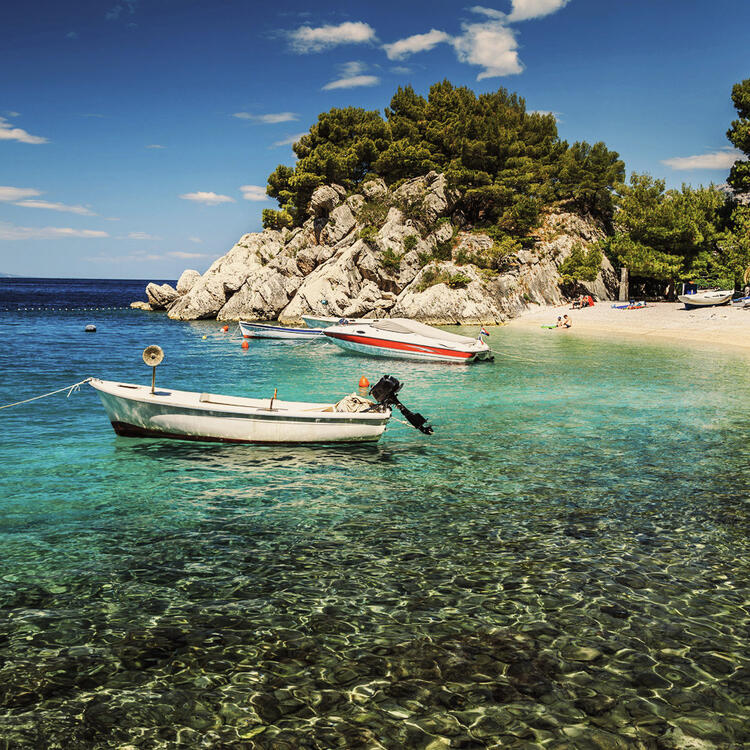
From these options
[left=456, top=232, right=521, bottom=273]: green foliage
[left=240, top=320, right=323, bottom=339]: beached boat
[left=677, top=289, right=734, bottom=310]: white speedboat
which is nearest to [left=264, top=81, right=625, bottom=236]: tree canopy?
[left=456, top=232, right=521, bottom=273]: green foliage

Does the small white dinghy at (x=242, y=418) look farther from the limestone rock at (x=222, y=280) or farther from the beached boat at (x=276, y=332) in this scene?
the limestone rock at (x=222, y=280)

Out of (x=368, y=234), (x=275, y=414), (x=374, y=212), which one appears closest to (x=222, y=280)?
(x=368, y=234)

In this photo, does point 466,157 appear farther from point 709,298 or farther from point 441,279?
point 709,298

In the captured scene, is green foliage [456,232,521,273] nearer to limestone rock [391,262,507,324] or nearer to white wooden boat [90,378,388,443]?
Result: limestone rock [391,262,507,324]

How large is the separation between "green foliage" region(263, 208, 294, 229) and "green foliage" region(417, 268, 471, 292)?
2759cm

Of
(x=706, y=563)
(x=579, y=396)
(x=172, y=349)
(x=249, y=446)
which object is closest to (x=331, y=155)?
(x=172, y=349)

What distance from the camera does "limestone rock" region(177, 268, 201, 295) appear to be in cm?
8838

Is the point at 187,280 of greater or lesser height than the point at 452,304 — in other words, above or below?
above

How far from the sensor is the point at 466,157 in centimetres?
7769

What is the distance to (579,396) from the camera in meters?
24.3

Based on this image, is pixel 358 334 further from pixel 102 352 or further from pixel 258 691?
pixel 258 691

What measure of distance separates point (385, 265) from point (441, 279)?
9.55 meters

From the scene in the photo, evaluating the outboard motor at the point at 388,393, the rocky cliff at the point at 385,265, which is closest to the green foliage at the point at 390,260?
the rocky cliff at the point at 385,265

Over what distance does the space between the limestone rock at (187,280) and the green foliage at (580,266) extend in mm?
55523
